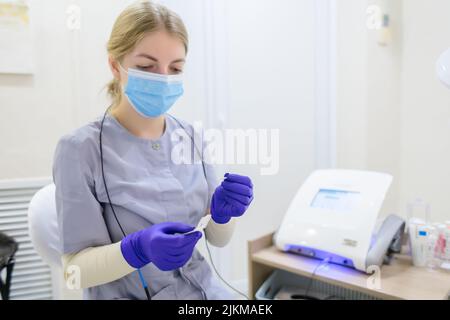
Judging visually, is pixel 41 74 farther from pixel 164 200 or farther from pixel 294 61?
pixel 294 61

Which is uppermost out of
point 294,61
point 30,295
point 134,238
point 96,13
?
point 96,13

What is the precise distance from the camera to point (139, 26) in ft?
2.81

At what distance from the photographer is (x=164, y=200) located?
3.07 feet

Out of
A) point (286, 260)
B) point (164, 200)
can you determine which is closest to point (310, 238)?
point (286, 260)

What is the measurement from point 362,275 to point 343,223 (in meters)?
0.17

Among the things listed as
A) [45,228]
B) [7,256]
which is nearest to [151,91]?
[45,228]

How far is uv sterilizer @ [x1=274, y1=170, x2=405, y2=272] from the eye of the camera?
3.66ft

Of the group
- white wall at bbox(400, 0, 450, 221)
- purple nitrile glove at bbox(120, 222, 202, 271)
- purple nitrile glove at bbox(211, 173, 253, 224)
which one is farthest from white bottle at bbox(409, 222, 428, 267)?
purple nitrile glove at bbox(120, 222, 202, 271)

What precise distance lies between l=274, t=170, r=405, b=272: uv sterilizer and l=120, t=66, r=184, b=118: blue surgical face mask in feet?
2.12

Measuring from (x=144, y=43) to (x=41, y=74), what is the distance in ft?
2.99

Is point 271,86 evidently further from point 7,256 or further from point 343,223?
point 7,256

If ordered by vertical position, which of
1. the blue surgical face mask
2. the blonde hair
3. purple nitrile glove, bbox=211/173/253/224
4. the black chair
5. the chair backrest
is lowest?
the black chair

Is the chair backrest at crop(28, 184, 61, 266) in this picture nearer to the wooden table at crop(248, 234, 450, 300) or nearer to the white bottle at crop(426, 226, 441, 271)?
the wooden table at crop(248, 234, 450, 300)

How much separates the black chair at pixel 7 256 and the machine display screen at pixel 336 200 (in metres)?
1.13
